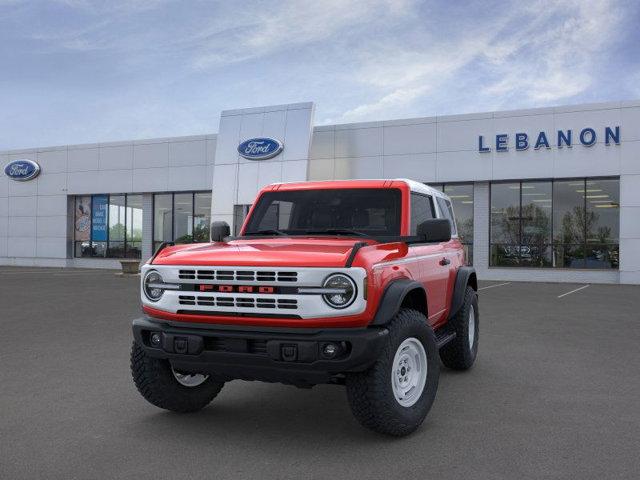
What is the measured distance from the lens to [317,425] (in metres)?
4.74

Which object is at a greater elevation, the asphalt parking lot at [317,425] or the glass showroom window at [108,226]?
the glass showroom window at [108,226]

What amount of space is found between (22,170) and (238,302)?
104 feet

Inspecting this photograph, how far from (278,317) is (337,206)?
1.81m

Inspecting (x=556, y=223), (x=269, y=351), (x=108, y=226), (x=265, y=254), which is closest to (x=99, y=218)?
(x=108, y=226)

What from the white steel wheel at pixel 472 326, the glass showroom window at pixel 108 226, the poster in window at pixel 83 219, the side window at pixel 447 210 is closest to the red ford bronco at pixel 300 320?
the side window at pixel 447 210

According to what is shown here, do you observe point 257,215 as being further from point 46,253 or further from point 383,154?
point 46,253

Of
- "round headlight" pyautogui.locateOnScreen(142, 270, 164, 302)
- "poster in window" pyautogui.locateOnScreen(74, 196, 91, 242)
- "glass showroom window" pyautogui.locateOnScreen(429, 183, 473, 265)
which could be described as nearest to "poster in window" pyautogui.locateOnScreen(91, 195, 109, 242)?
"poster in window" pyautogui.locateOnScreen(74, 196, 91, 242)

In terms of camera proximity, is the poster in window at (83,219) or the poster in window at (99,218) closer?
the poster in window at (99,218)

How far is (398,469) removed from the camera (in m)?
3.81

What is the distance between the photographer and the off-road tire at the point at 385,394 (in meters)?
Answer: 4.08

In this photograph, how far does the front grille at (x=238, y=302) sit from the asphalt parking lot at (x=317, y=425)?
988mm

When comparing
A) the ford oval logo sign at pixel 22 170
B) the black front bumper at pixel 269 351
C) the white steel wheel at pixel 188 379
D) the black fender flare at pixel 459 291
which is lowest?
the white steel wheel at pixel 188 379

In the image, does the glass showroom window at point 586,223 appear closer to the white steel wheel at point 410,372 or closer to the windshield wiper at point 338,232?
the windshield wiper at point 338,232

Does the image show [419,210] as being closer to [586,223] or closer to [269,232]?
[269,232]
